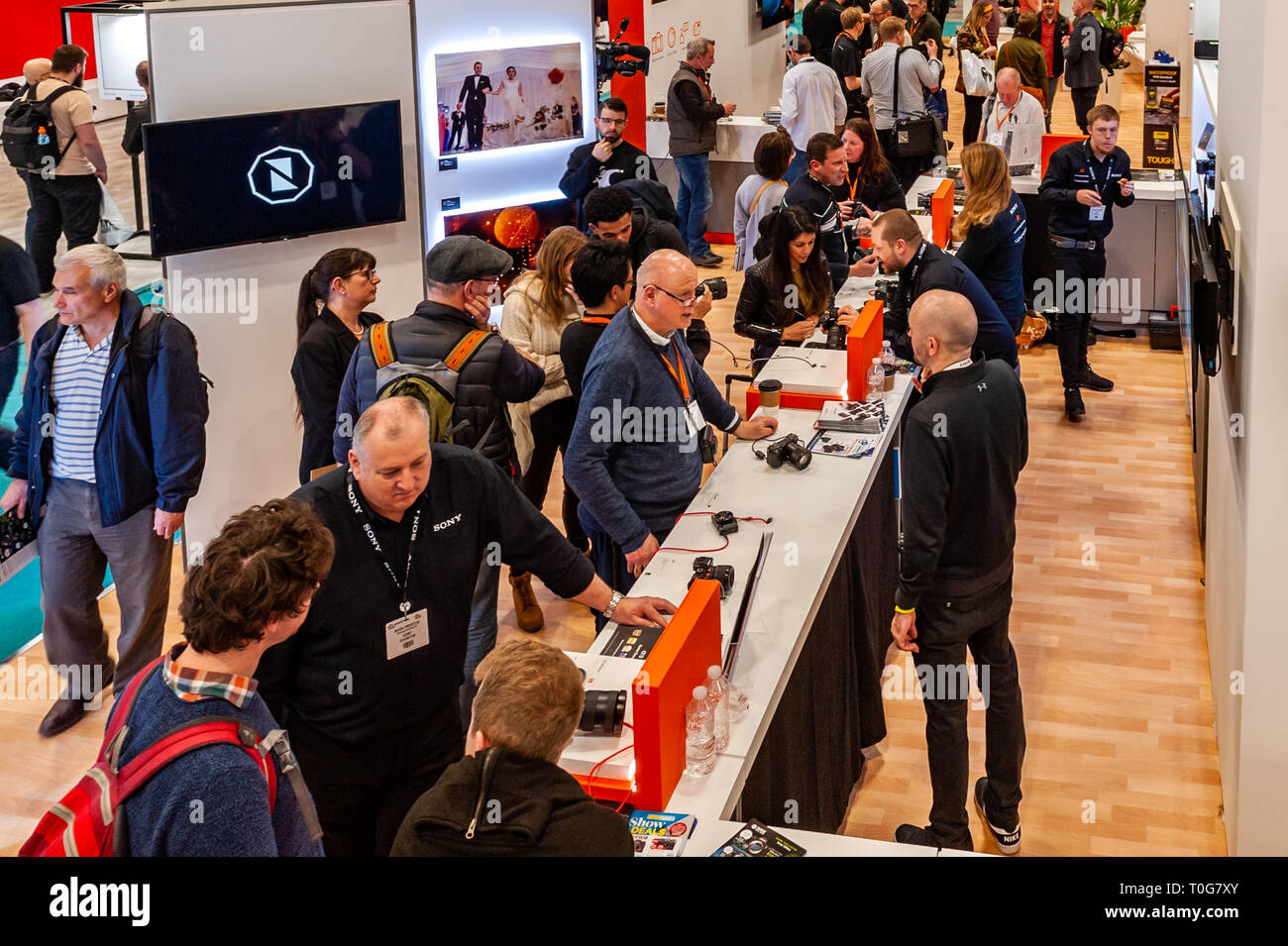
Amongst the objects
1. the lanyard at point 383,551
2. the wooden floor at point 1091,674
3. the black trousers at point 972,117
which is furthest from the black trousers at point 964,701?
the black trousers at point 972,117

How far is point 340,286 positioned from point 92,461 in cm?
103

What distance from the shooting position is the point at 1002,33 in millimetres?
18797

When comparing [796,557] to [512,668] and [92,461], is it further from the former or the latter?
[92,461]

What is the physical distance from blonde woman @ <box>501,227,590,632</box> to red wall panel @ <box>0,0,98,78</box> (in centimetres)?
1031

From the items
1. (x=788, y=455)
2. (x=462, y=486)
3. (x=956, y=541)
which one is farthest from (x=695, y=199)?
(x=462, y=486)

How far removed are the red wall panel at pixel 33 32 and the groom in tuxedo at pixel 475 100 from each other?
8.17 m

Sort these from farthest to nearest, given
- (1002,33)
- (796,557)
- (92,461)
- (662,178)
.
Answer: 1. (1002,33)
2. (662,178)
3. (92,461)
4. (796,557)

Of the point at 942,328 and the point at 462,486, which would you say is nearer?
the point at 462,486

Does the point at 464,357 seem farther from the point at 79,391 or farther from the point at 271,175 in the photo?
the point at 271,175

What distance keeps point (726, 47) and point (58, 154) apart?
648 cm

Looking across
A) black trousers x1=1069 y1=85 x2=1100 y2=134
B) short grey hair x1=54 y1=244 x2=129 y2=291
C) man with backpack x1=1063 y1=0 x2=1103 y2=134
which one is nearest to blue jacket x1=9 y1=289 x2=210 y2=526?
short grey hair x1=54 y1=244 x2=129 y2=291

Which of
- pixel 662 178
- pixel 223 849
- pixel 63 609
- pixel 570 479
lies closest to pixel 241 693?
pixel 223 849

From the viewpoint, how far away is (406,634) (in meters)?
3.04

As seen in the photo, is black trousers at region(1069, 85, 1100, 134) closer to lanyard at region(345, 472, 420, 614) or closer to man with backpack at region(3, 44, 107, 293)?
man with backpack at region(3, 44, 107, 293)
